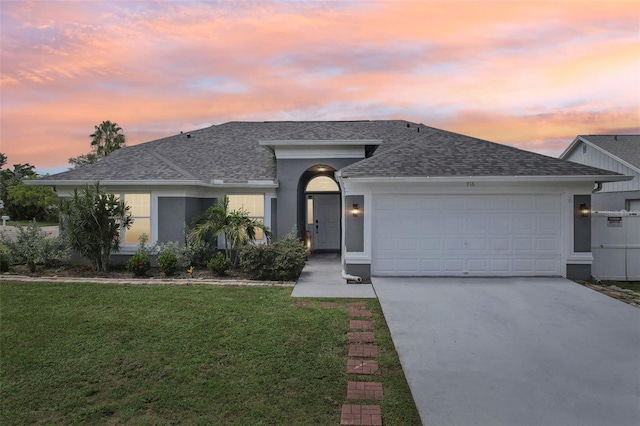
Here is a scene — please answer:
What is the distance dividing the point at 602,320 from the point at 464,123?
600 inches

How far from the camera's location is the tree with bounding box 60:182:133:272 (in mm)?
10305

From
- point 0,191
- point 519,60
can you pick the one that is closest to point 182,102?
point 519,60

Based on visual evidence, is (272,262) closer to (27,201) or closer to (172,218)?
(172,218)

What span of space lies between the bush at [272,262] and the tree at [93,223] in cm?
424

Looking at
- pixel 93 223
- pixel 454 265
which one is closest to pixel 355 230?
pixel 454 265

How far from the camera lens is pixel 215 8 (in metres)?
9.12

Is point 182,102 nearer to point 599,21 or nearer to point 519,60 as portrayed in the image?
point 519,60

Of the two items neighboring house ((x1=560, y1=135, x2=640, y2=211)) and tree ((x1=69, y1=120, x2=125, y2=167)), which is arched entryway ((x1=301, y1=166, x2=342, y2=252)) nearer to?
neighboring house ((x1=560, y1=135, x2=640, y2=211))

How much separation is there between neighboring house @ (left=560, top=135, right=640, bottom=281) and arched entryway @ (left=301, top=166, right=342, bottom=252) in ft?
28.8

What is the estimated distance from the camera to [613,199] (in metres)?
18.3

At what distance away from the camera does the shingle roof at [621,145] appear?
18.0 metres

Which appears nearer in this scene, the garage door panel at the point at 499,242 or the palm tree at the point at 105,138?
the garage door panel at the point at 499,242

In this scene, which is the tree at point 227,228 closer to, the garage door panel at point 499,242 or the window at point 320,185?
the window at point 320,185

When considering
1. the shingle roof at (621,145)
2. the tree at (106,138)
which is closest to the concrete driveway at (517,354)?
the shingle roof at (621,145)
